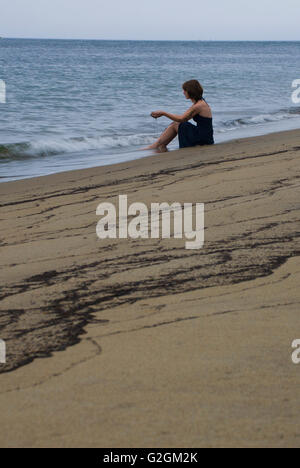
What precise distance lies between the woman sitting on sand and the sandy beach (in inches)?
161

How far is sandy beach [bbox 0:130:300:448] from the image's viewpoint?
156cm

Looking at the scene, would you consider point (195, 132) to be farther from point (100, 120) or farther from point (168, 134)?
point (100, 120)

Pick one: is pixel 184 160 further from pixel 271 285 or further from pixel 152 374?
pixel 152 374

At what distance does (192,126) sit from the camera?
810 centimetres

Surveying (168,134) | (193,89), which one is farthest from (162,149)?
(193,89)

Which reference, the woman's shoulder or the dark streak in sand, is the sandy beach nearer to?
the dark streak in sand

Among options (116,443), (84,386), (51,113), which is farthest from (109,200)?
(51,113)

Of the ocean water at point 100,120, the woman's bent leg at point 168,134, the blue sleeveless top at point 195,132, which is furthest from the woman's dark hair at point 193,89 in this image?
the ocean water at point 100,120

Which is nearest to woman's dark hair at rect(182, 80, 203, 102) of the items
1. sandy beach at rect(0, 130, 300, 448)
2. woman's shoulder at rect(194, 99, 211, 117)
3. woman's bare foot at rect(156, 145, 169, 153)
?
woman's shoulder at rect(194, 99, 211, 117)

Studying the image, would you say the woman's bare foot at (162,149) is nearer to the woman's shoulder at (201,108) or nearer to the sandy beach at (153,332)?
the woman's shoulder at (201,108)

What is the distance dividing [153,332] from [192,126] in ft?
20.6

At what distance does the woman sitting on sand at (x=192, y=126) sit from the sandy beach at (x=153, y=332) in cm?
408

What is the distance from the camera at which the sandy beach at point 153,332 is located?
1.56 metres
